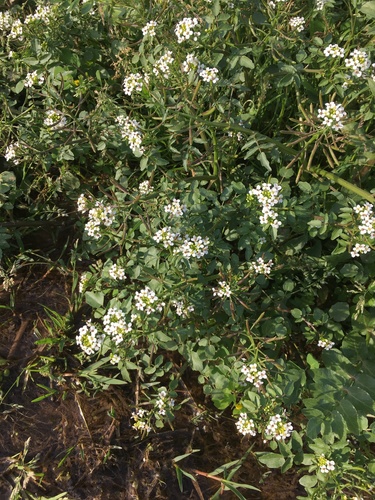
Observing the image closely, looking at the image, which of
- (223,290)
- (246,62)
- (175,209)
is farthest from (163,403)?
(246,62)

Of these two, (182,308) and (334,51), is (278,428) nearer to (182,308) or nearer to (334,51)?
(182,308)

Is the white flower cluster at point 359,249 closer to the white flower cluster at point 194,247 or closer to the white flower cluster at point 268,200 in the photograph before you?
the white flower cluster at point 268,200

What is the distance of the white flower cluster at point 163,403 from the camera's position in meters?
2.45

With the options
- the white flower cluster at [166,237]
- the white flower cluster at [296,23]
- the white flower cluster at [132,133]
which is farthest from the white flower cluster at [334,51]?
the white flower cluster at [166,237]

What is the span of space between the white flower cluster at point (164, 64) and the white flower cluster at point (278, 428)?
1632mm

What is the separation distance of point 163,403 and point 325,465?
80 centimetres

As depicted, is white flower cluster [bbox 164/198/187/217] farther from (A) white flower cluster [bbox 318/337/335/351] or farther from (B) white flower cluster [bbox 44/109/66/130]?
(A) white flower cluster [bbox 318/337/335/351]

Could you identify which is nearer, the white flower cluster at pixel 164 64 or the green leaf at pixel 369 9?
the green leaf at pixel 369 9

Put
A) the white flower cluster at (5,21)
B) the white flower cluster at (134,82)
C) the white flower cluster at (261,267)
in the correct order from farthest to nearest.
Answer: the white flower cluster at (5,21) < the white flower cluster at (134,82) < the white flower cluster at (261,267)

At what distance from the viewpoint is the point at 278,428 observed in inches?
84.0

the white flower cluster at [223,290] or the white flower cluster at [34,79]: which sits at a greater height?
the white flower cluster at [34,79]

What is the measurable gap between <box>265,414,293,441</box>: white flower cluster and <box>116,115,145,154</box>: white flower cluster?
Answer: 1.38m

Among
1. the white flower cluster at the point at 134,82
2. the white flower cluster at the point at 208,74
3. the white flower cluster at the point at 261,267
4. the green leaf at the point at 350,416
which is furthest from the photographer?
the white flower cluster at the point at 134,82

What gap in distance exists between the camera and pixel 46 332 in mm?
2969
